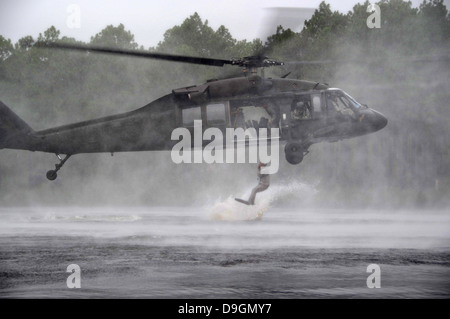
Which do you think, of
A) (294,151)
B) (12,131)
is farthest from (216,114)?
(12,131)

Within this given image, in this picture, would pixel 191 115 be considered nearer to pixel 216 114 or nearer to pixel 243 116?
pixel 216 114

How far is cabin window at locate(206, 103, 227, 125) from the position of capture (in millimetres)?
21609

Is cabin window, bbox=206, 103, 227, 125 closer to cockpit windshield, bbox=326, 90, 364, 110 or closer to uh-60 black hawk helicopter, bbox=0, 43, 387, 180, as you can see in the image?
uh-60 black hawk helicopter, bbox=0, 43, 387, 180

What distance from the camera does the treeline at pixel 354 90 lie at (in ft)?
179

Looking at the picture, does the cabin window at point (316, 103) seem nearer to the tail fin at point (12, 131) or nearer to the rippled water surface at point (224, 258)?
the rippled water surface at point (224, 258)

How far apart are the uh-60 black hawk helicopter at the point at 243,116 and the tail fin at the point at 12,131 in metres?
2.19

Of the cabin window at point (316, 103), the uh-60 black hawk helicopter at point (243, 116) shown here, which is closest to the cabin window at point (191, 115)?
the uh-60 black hawk helicopter at point (243, 116)

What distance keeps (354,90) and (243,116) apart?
109ft

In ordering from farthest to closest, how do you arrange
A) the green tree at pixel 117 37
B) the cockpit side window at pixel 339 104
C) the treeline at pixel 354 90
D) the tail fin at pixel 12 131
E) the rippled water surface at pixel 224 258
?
the green tree at pixel 117 37 < the treeline at pixel 354 90 < the tail fin at pixel 12 131 < the cockpit side window at pixel 339 104 < the rippled water surface at pixel 224 258

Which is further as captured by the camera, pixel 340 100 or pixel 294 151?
pixel 340 100

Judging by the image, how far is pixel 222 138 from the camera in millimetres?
21562

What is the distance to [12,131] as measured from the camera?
24.0 m
